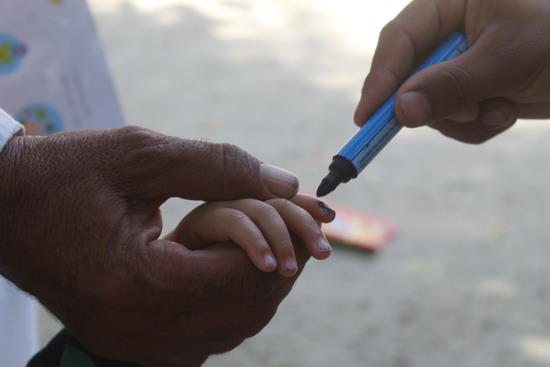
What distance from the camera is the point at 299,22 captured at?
345 cm

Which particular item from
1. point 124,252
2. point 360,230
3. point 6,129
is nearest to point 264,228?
point 124,252

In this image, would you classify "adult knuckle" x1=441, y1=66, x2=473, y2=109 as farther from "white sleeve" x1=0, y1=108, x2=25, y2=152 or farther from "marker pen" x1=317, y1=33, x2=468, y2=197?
"white sleeve" x1=0, y1=108, x2=25, y2=152

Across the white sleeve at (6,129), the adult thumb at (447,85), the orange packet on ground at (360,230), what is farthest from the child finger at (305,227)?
the orange packet on ground at (360,230)

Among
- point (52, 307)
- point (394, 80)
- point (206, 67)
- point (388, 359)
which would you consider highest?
point (394, 80)

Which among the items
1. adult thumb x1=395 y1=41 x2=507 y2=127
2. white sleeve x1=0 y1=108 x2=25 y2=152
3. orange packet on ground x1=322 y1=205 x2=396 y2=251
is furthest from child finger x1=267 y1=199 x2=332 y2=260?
orange packet on ground x1=322 y1=205 x2=396 y2=251

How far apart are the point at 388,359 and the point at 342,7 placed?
7.39 ft

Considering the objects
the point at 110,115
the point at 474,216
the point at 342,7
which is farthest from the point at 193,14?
the point at 110,115

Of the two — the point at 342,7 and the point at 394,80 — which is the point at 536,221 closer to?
the point at 394,80

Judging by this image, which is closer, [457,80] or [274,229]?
[274,229]

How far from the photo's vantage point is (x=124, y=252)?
2.42 feet

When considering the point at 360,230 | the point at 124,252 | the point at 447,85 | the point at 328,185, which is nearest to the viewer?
the point at 124,252

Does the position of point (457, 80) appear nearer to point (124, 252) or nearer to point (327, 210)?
point (327, 210)

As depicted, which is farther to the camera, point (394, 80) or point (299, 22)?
point (299, 22)

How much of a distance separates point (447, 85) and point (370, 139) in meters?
0.15
